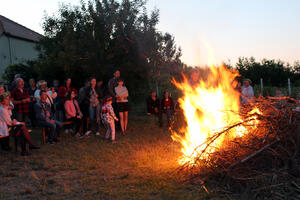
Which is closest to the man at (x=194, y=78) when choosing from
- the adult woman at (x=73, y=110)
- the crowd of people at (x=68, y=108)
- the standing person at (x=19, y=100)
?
the crowd of people at (x=68, y=108)

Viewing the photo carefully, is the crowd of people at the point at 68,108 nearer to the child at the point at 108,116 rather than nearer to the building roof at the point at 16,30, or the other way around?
the child at the point at 108,116

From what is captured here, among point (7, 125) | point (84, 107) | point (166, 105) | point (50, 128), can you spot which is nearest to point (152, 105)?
point (166, 105)

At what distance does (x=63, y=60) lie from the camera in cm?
1112

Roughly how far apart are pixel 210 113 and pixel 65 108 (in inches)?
220

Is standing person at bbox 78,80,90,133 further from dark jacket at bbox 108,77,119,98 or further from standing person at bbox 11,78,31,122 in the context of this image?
standing person at bbox 11,78,31,122

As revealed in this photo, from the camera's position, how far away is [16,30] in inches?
1084

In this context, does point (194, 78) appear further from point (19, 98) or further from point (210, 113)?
point (19, 98)

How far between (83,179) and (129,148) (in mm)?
2653

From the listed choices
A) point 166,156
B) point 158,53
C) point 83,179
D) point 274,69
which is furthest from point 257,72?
point 83,179

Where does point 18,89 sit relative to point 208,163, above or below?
above

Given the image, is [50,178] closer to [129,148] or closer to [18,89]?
[129,148]

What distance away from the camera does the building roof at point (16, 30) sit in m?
25.0

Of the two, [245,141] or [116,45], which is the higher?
[116,45]

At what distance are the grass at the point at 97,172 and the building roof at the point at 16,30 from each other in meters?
19.3
